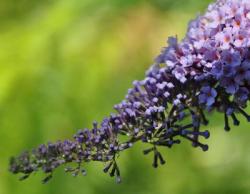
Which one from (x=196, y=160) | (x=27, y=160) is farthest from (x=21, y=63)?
(x=27, y=160)

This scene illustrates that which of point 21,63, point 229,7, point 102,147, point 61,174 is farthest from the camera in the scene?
point 21,63

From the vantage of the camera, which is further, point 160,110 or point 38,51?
point 38,51

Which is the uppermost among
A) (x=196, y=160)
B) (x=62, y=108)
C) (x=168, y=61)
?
(x=62, y=108)

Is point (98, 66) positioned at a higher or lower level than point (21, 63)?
lower

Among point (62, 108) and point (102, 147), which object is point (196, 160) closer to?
point (62, 108)

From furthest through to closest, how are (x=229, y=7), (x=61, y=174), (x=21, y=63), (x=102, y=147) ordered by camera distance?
(x=21, y=63) < (x=61, y=174) < (x=229, y=7) < (x=102, y=147)

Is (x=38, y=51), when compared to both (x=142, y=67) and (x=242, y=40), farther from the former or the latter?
(x=242, y=40)
